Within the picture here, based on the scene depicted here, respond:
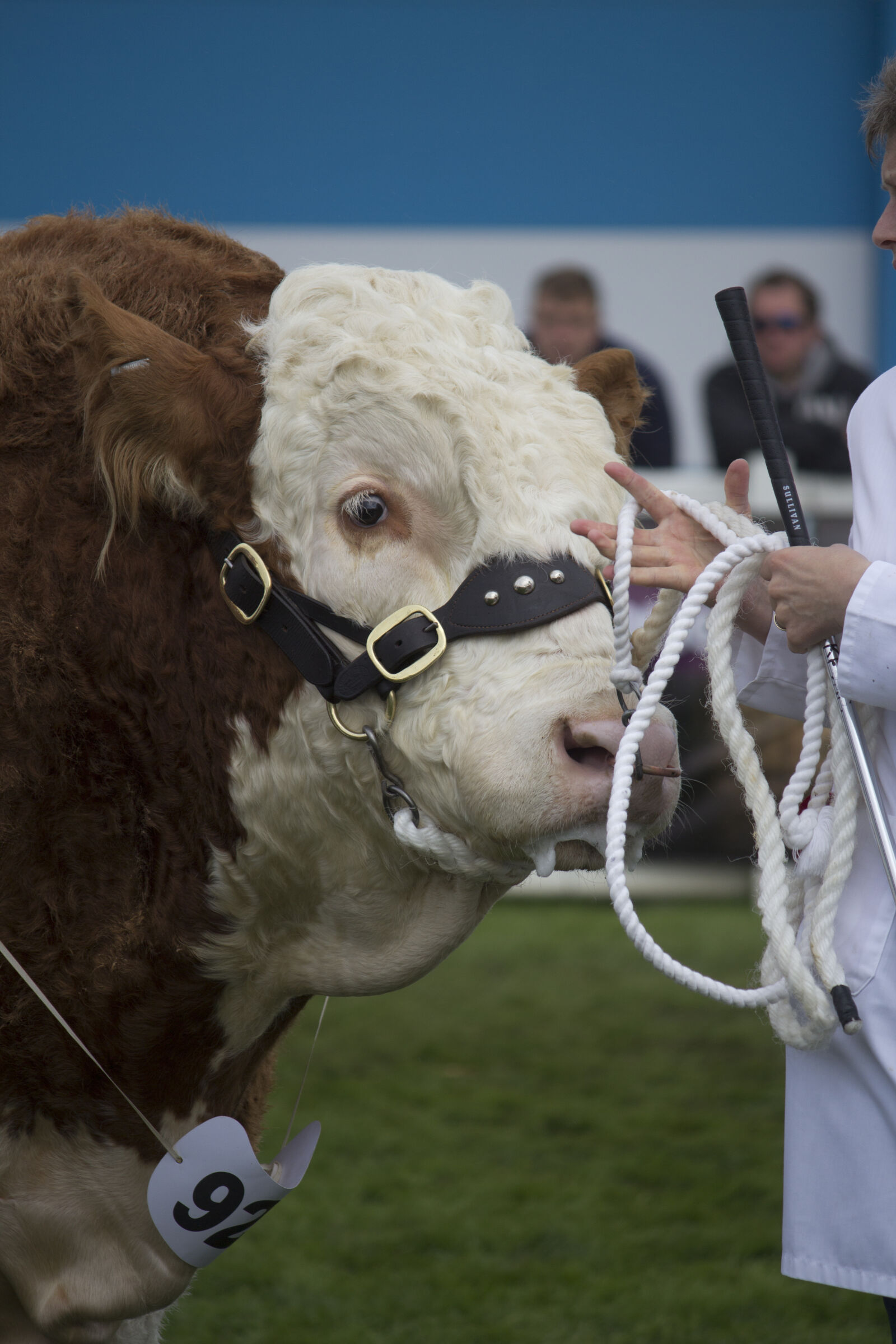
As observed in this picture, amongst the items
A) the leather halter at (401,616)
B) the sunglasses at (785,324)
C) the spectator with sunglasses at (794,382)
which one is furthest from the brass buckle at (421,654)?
the sunglasses at (785,324)

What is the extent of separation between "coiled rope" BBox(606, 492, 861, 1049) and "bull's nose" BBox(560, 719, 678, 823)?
31mm

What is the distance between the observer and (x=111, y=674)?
193cm

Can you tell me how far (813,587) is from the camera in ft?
5.38

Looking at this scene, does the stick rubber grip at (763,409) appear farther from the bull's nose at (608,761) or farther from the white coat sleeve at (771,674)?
the bull's nose at (608,761)

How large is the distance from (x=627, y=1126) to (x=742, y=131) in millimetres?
5742

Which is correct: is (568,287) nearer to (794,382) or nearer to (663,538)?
(794,382)

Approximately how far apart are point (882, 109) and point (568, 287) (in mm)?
5558

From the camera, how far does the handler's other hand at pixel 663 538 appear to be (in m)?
1.75

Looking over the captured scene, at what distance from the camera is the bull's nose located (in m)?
1.69

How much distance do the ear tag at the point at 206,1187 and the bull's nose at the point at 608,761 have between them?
82 centimetres

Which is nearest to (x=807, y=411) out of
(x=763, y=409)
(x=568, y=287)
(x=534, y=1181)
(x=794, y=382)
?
(x=794, y=382)

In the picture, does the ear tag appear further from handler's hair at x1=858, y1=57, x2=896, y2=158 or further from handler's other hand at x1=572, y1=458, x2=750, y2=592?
handler's hair at x1=858, y1=57, x2=896, y2=158

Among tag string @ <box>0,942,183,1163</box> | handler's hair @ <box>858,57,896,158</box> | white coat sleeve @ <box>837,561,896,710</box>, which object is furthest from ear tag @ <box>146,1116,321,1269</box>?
handler's hair @ <box>858,57,896,158</box>

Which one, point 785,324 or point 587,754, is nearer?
point 587,754
